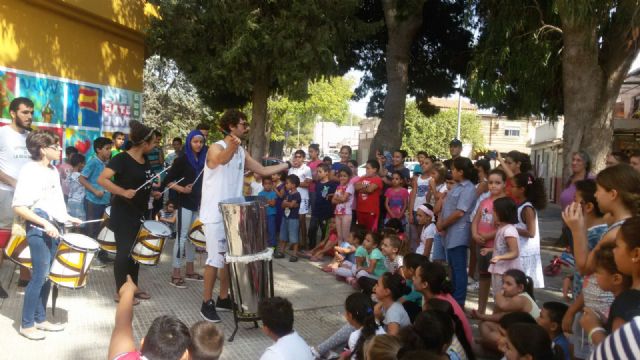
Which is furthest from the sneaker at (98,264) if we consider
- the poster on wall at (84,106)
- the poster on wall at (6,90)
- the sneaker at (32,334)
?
the poster on wall at (84,106)

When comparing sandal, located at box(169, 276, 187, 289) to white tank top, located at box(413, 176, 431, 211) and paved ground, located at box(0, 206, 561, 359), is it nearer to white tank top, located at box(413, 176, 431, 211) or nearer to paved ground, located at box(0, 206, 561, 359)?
paved ground, located at box(0, 206, 561, 359)

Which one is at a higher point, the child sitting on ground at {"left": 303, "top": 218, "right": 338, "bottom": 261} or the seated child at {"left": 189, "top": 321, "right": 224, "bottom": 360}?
the seated child at {"left": 189, "top": 321, "right": 224, "bottom": 360}

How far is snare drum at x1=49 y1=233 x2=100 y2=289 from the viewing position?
4.46 m

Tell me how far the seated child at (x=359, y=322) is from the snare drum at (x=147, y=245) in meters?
2.21

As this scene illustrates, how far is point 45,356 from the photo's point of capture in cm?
414

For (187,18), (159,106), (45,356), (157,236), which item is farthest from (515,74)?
(159,106)

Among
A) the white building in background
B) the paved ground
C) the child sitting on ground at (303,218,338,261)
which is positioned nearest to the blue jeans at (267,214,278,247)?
the child sitting on ground at (303,218,338,261)

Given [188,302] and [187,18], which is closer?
[188,302]

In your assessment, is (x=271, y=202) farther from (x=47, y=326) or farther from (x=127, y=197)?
(x=47, y=326)

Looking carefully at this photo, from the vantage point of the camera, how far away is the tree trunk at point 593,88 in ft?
28.6

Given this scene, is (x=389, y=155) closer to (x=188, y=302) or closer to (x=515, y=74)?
(x=515, y=74)

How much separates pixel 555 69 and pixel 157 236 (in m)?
8.08

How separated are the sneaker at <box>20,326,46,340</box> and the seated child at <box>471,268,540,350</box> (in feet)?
12.1

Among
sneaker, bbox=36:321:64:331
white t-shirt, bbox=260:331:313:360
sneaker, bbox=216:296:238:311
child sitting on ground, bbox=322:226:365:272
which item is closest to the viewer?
white t-shirt, bbox=260:331:313:360
